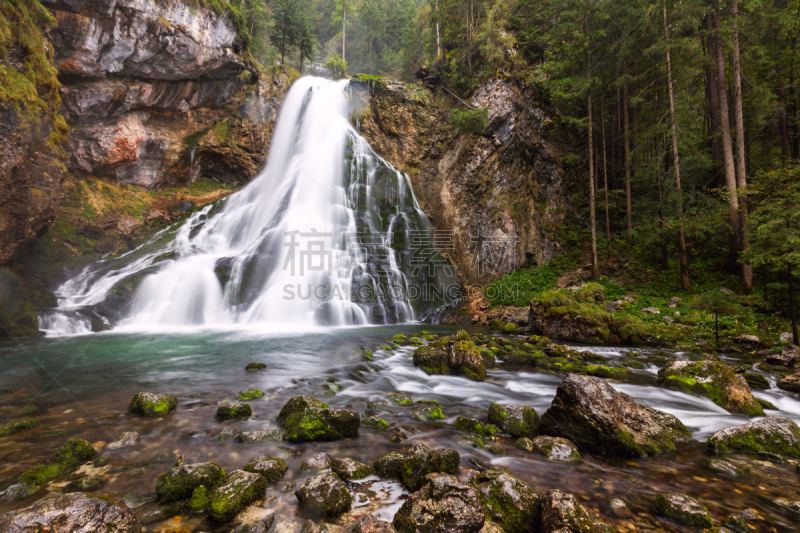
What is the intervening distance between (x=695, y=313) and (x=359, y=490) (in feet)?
41.4

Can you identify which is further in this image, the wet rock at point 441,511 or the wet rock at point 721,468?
the wet rock at point 721,468

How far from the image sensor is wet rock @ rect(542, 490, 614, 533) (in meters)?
2.25

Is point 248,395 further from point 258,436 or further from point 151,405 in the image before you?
point 258,436

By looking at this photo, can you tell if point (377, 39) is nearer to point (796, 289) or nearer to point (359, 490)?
point (796, 289)

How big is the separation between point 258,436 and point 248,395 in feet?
5.90

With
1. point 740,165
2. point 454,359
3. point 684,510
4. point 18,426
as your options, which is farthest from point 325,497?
point 740,165

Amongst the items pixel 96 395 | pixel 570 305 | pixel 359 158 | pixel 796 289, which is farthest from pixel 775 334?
pixel 359 158

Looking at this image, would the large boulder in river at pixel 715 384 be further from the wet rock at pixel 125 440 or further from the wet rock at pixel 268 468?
the wet rock at pixel 125 440

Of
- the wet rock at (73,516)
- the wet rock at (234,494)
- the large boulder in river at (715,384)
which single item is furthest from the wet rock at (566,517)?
the large boulder in river at (715,384)

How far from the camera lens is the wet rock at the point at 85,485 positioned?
112 inches

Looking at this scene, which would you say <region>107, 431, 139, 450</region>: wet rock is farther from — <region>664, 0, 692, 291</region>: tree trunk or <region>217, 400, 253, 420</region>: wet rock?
<region>664, 0, 692, 291</region>: tree trunk

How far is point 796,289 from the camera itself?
896 centimetres

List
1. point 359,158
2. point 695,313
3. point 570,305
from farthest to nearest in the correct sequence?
point 359,158 < point 570,305 < point 695,313

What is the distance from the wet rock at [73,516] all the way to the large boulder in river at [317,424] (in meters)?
1.79
